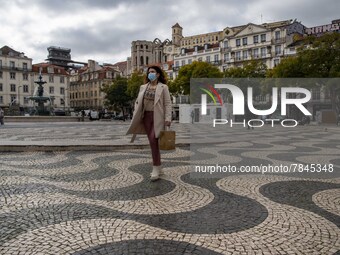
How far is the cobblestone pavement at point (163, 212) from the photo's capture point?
2.94m

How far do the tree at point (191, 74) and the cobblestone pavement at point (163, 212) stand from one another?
1784 inches

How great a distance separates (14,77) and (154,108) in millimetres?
84404

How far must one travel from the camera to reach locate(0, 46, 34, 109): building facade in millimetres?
77250

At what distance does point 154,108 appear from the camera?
554 cm

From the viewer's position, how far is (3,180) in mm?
5551

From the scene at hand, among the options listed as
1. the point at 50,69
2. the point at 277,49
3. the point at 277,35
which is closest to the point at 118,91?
the point at 50,69

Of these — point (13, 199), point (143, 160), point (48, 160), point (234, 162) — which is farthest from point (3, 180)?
point (234, 162)

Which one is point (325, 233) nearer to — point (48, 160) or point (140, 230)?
point (140, 230)

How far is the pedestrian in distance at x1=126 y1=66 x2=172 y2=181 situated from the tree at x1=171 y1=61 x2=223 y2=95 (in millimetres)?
45389

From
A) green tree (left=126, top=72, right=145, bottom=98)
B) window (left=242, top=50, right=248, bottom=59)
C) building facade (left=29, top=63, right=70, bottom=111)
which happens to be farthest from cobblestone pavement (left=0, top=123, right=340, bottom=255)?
building facade (left=29, top=63, right=70, bottom=111)

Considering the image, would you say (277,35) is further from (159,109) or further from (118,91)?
(159,109)

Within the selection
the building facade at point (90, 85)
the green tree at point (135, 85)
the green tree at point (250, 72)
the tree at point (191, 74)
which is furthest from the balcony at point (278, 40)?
the building facade at point (90, 85)

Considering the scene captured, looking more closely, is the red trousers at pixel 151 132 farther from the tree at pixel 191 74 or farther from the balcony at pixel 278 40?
the balcony at pixel 278 40

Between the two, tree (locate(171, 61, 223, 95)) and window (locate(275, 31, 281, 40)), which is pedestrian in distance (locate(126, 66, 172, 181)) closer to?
tree (locate(171, 61, 223, 95))
